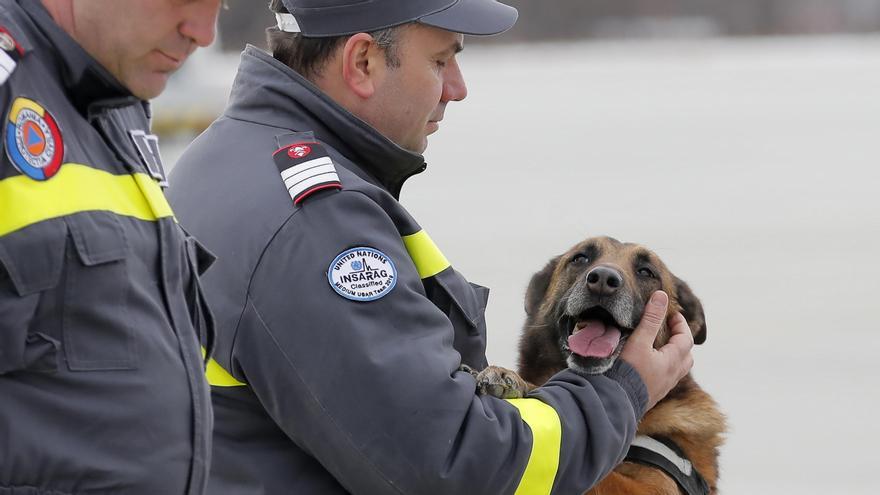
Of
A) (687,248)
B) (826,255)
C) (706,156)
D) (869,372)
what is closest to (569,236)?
(687,248)

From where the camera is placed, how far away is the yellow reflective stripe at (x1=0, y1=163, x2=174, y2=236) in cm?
160

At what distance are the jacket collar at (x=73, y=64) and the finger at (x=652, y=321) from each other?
129 centimetres

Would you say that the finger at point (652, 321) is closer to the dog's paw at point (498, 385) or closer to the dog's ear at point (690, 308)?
the dog's paw at point (498, 385)

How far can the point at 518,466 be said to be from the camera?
220cm

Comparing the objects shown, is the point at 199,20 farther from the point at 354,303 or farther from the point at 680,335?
the point at 680,335

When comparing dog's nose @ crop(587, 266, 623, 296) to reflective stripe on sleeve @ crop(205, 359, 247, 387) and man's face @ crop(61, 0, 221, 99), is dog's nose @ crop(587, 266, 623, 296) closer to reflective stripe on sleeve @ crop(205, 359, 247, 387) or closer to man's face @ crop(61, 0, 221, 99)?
reflective stripe on sleeve @ crop(205, 359, 247, 387)

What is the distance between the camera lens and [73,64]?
1.76 m

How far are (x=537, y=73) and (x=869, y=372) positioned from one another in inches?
892

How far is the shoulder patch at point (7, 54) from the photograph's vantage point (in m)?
1.64

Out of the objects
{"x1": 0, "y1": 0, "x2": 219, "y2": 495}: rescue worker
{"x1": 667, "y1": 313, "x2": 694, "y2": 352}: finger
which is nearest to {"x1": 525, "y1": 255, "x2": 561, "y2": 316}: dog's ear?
{"x1": 667, "y1": 313, "x2": 694, "y2": 352}: finger

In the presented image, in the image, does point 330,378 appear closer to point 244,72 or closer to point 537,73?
point 244,72

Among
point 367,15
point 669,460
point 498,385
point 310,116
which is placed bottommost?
point 669,460

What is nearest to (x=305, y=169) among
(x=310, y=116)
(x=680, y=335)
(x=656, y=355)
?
(x=310, y=116)

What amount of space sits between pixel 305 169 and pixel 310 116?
0.65ft
